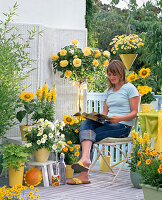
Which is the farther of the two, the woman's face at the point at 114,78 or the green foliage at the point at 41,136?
the woman's face at the point at 114,78

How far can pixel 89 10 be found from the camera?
9086 mm

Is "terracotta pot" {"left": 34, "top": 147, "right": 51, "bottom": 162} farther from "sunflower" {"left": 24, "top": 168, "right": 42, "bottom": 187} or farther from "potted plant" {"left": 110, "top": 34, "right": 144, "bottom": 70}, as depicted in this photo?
"potted plant" {"left": 110, "top": 34, "right": 144, "bottom": 70}

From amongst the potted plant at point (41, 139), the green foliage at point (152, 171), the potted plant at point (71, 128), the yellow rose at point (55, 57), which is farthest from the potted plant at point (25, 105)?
the green foliage at point (152, 171)

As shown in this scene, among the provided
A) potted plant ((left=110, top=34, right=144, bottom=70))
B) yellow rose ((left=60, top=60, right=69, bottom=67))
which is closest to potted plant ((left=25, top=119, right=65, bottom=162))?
yellow rose ((left=60, top=60, right=69, bottom=67))

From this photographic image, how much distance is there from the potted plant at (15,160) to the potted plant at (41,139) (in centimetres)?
14

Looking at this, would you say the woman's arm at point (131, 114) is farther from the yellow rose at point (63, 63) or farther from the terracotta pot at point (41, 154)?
the yellow rose at point (63, 63)

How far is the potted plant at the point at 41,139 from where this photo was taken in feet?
14.6

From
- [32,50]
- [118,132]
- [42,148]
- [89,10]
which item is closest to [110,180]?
[118,132]

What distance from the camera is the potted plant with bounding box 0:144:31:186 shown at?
4258 millimetres

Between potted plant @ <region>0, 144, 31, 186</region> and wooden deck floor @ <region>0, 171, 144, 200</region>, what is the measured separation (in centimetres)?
28

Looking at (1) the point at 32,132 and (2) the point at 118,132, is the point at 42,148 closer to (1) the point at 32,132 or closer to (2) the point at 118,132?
(1) the point at 32,132

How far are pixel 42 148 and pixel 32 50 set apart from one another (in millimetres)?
1375

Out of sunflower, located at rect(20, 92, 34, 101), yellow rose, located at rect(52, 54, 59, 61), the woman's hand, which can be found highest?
yellow rose, located at rect(52, 54, 59, 61)

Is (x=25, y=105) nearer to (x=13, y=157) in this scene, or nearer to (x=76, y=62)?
(x=13, y=157)
